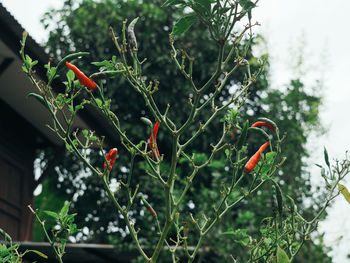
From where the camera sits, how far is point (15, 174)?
7.23 meters

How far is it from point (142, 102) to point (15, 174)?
9.68 ft

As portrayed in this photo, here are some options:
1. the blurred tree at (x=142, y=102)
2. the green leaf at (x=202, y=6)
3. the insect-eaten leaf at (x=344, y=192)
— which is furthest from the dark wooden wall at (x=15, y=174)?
the green leaf at (x=202, y=6)

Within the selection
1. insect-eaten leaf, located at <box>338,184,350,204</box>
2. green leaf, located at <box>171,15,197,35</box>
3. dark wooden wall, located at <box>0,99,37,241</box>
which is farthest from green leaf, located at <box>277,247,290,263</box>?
dark wooden wall, located at <box>0,99,37,241</box>

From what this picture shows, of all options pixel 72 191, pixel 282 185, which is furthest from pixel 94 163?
pixel 282 185

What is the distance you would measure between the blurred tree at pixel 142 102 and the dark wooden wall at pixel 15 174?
1.39 metres

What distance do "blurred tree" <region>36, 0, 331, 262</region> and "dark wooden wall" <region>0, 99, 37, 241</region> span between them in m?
1.39

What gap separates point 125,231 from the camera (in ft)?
30.5

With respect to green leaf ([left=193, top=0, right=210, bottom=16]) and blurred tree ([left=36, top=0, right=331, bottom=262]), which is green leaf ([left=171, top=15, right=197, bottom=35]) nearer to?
green leaf ([left=193, top=0, right=210, bottom=16])

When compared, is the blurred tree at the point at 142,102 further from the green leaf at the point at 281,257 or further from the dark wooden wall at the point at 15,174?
the green leaf at the point at 281,257

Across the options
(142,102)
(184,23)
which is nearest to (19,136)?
(142,102)

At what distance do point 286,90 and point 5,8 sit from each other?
525 centimetres

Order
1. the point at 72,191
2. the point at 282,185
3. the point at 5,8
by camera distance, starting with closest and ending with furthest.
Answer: the point at 5,8, the point at 282,185, the point at 72,191

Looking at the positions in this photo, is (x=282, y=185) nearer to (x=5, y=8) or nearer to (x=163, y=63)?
(x=163, y=63)

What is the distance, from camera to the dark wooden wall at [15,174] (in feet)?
22.5
